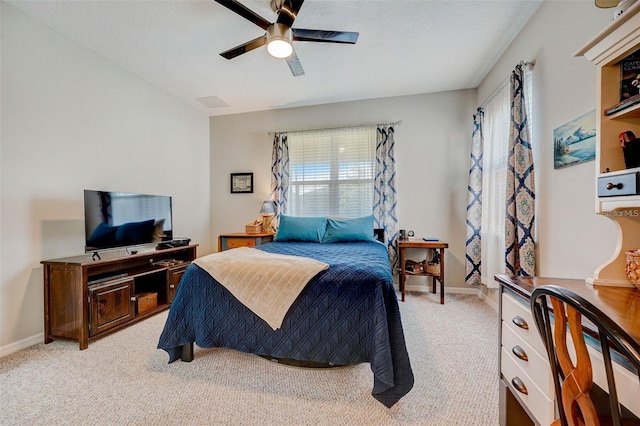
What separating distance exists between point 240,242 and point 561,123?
11.7 feet

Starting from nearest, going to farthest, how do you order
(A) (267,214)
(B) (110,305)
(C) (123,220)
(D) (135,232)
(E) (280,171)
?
(B) (110,305), (C) (123,220), (D) (135,232), (A) (267,214), (E) (280,171)

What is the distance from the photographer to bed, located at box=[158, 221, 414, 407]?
150 centimetres

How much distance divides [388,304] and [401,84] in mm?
3017

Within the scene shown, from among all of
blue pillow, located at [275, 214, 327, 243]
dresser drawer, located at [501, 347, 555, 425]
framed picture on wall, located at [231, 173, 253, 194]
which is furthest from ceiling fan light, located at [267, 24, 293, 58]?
framed picture on wall, located at [231, 173, 253, 194]

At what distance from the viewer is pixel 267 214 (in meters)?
4.05

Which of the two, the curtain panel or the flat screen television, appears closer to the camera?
the curtain panel

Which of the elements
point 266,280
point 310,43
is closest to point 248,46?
point 310,43

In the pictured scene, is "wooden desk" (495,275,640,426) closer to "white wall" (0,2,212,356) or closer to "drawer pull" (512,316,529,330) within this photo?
"drawer pull" (512,316,529,330)

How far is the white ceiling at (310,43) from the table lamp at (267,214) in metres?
1.59

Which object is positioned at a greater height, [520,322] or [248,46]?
[248,46]

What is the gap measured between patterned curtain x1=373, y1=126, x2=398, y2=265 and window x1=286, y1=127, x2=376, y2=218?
5.8 inches

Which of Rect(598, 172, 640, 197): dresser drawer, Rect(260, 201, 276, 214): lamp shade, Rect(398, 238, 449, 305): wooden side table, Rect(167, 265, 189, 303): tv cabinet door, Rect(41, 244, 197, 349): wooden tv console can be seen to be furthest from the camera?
Rect(260, 201, 276, 214): lamp shade

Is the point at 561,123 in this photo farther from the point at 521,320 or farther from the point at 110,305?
the point at 110,305

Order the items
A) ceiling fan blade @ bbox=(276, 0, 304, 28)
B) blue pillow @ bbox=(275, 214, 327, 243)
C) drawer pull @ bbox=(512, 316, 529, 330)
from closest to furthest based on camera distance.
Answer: drawer pull @ bbox=(512, 316, 529, 330) → ceiling fan blade @ bbox=(276, 0, 304, 28) → blue pillow @ bbox=(275, 214, 327, 243)
